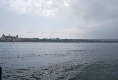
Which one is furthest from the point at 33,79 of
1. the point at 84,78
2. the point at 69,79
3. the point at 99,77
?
the point at 99,77

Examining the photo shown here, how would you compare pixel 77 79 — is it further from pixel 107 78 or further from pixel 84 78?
pixel 107 78

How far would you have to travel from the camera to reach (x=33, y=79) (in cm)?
2325

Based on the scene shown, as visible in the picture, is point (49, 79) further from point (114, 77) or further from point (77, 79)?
point (114, 77)

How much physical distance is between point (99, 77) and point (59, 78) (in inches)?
209

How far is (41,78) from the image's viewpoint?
2364 centimetres

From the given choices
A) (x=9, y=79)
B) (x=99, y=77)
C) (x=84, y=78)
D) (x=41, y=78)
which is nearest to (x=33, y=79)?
(x=41, y=78)

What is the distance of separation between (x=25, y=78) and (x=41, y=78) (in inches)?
84.1

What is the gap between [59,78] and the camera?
926 inches

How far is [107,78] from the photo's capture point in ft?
75.8

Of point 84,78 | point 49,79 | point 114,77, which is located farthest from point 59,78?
point 114,77

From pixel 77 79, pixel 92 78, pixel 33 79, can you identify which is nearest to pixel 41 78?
pixel 33 79

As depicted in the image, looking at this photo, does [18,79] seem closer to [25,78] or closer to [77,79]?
[25,78]

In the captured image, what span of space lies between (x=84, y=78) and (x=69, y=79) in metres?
1.97

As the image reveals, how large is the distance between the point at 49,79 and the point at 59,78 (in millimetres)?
1371
